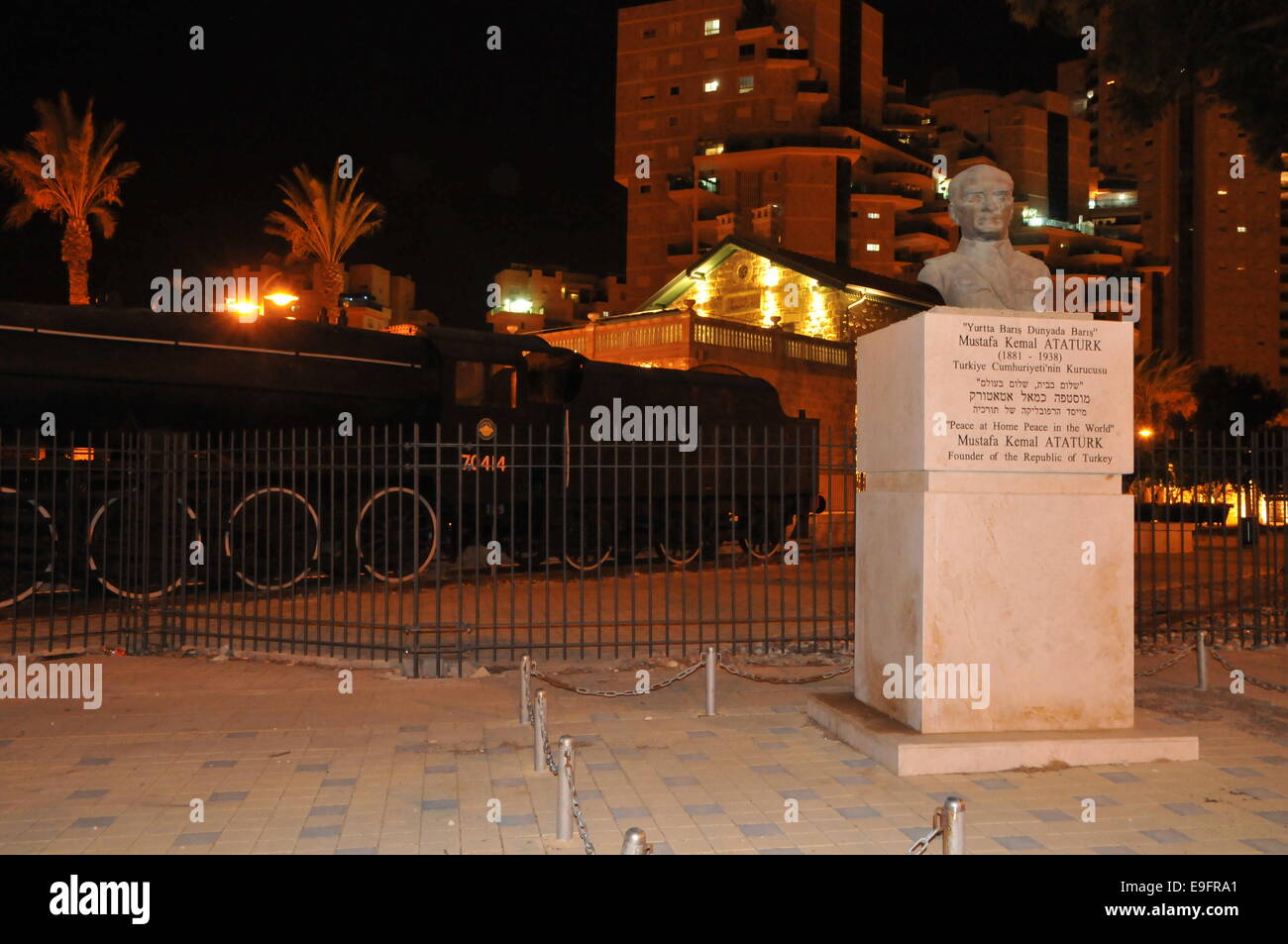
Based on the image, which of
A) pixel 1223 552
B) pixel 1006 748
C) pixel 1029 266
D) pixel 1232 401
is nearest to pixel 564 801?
pixel 1006 748

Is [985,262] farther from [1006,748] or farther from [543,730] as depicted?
[543,730]

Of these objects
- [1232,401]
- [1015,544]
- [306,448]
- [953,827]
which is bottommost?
[953,827]

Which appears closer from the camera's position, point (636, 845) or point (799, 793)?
point (636, 845)

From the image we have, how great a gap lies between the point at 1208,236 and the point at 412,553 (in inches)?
4017

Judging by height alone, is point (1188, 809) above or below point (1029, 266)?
below

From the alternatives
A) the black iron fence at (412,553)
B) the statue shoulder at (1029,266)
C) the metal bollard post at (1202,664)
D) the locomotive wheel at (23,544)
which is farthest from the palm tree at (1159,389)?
the locomotive wheel at (23,544)

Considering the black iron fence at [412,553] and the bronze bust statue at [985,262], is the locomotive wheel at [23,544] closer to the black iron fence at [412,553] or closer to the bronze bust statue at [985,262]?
the black iron fence at [412,553]

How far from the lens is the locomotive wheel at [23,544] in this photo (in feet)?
35.0

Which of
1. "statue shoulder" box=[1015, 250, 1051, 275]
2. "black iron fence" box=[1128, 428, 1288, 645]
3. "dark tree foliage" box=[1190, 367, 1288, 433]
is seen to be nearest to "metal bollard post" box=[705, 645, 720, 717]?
"statue shoulder" box=[1015, 250, 1051, 275]

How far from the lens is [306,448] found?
924 centimetres

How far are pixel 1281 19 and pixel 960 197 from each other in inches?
289

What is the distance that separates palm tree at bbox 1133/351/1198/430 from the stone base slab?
3799 centimetres

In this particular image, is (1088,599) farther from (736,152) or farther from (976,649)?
(736,152)

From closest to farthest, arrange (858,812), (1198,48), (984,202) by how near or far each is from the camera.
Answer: (858,812)
(984,202)
(1198,48)
